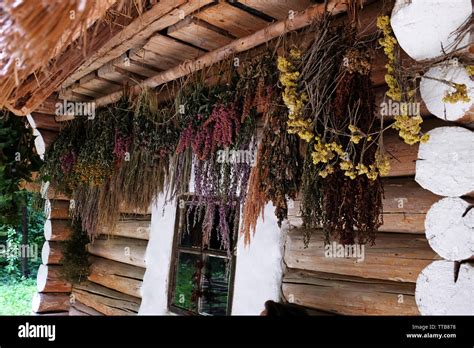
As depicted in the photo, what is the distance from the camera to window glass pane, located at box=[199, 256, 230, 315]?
128 inches

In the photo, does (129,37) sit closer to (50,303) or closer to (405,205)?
(405,205)

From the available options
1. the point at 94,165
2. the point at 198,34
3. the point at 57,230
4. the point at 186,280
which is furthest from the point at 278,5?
the point at 57,230

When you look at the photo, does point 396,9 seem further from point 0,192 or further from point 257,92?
point 0,192

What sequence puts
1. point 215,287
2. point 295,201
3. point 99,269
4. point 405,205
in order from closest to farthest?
point 405,205 < point 295,201 < point 215,287 < point 99,269

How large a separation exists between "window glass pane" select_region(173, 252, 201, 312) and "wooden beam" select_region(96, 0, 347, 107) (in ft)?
4.82

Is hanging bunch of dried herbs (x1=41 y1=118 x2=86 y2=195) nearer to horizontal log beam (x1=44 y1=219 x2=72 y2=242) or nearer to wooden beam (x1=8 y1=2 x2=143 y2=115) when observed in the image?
horizontal log beam (x1=44 y1=219 x2=72 y2=242)

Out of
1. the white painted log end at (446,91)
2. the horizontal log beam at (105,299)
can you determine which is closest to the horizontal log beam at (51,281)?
the horizontal log beam at (105,299)

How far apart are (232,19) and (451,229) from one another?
1754 millimetres

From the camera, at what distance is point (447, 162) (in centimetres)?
189

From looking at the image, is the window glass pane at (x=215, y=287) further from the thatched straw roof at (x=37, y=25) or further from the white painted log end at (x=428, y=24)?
the white painted log end at (x=428, y=24)

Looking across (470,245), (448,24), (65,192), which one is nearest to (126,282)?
(65,192)
